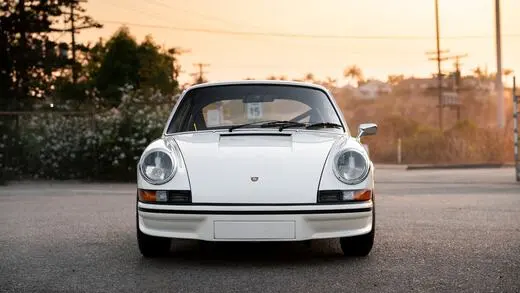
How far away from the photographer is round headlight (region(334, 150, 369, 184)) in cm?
574

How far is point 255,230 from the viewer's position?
17.9 ft

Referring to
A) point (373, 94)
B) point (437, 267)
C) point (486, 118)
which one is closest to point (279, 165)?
point (437, 267)

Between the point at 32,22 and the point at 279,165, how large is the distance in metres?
34.4

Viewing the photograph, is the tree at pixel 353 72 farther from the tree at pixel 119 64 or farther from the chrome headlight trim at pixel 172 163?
the chrome headlight trim at pixel 172 163

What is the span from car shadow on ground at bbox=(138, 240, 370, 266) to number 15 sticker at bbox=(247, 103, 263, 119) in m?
1.16

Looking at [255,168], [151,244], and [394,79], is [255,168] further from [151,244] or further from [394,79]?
[394,79]

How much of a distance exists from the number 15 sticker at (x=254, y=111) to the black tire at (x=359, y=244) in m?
1.57

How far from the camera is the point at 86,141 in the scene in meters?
20.1

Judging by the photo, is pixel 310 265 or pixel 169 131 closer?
pixel 310 265

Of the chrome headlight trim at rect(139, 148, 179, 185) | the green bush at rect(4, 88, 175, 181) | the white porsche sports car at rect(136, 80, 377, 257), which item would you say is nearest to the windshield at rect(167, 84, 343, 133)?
the white porsche sports car at rect(136, 80, 377, 257)

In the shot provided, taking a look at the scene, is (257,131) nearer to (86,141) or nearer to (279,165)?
(279,165)

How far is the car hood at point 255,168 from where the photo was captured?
5566 mm

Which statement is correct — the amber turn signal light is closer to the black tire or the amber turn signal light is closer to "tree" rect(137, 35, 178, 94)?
the black tire

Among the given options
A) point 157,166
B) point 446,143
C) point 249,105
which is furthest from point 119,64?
point 157,166
